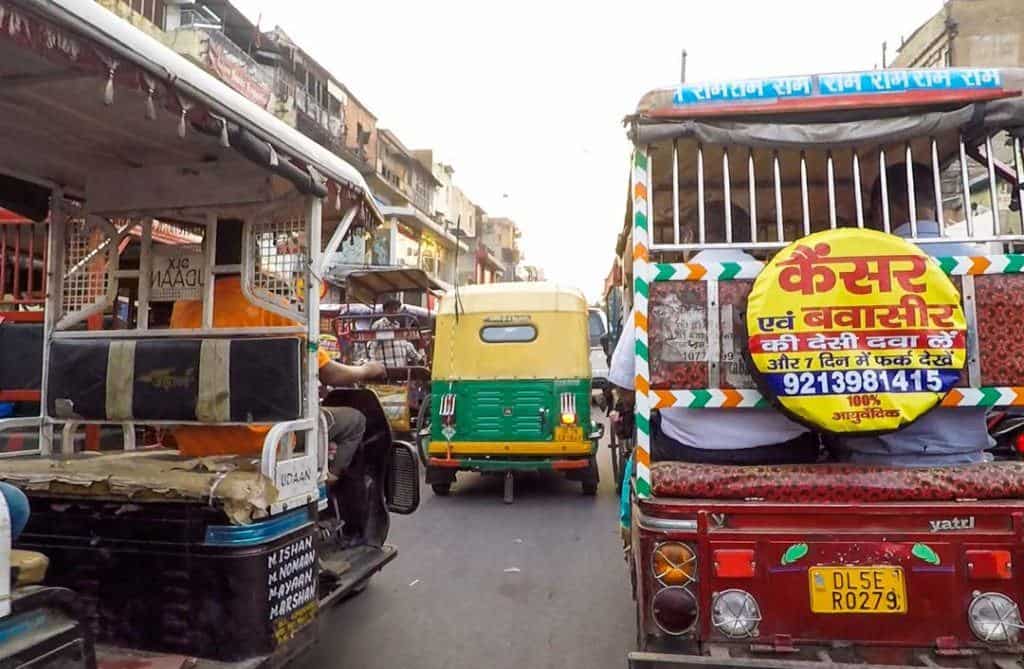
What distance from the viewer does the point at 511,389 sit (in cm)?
750

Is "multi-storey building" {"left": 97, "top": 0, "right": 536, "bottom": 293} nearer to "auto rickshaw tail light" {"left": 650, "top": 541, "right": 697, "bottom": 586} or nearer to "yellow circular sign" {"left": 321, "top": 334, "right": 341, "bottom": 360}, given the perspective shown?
"yellow circular sign" {"left": 321, "top": 334, "right": 341, "bottom": 360}

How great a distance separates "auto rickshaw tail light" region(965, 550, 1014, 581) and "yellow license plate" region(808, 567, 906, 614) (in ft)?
0.80

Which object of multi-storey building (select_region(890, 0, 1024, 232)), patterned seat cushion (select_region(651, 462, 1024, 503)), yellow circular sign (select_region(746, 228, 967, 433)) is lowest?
patterned seat cushion (select_region(651, 462, 1024, 503))

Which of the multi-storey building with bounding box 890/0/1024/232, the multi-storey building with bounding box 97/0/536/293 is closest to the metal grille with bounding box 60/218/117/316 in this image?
the multi-storey building with bounding box 97/0/536/293

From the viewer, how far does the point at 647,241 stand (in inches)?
106

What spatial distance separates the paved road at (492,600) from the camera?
358 cm

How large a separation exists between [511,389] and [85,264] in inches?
184

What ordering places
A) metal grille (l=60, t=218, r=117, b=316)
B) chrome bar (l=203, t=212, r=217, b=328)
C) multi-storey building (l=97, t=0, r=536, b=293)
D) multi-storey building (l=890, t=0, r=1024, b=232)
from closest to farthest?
chrome bar (l=203, t=212, r=217, b=328) → metal grille (l=60, t=218, r=117, b=316) → multi-storey building (l=97, t=0, r=536, b=293) → multi-storey building (l=890, t=0, r=1024, b=232)

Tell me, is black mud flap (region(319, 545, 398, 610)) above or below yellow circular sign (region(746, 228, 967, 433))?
below

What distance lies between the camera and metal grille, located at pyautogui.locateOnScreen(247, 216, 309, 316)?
130 inches

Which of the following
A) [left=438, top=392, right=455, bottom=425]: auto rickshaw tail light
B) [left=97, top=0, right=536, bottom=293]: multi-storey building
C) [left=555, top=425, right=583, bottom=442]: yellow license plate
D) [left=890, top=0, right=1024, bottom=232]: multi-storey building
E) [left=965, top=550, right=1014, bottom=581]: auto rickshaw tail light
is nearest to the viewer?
[left=965, top=550, right=1014, bottom=581]: auto rickshaw tail light

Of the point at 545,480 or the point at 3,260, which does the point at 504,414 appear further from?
the point at 3,260

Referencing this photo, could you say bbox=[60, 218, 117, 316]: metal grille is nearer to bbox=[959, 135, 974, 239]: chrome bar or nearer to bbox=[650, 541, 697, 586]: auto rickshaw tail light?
bbox=[650, 541, 697, 586]: auto rickshaw tail light

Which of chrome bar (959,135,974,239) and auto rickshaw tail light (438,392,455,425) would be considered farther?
auto rickshaw tail light (438,392,455,425)
